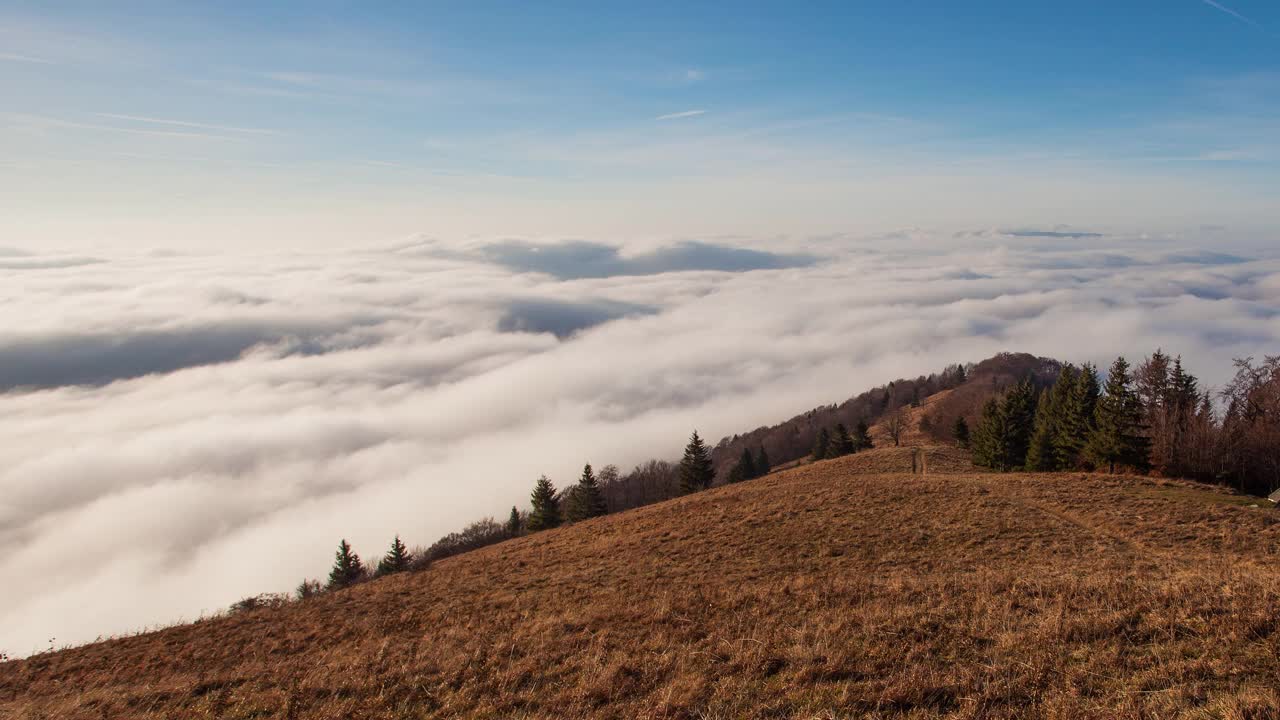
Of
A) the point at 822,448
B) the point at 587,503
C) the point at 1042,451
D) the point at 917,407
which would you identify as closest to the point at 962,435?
the point at 822,448

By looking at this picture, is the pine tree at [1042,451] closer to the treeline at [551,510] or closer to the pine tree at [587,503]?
the treeline at [551,510]

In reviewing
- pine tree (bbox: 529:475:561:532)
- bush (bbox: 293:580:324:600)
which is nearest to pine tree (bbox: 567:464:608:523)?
pine tree (bbox: 529:475:561:532)

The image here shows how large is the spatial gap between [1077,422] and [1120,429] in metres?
4.23

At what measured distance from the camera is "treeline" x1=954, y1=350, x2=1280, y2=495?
34.8 meters

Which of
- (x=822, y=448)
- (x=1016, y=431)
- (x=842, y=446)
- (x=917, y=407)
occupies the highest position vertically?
(x=1016, y=431)

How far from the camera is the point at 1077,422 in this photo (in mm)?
39031

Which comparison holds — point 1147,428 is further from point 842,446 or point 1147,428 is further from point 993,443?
point 842,446

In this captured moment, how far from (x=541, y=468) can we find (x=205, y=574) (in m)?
78.9

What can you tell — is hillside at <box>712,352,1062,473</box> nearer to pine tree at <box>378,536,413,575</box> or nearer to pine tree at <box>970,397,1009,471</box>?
pine tree at <box>970,397,1009,471</box>

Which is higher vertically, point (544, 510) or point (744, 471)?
point (544, 510)

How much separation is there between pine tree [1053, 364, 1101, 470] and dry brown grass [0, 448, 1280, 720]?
22002 mm

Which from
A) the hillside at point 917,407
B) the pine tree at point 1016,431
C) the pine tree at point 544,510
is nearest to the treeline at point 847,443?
the hillside at point 917,407

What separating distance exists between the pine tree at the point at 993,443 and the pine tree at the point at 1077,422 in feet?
11.3

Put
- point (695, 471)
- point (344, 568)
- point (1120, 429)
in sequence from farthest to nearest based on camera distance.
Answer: point (695, 471), point (344, 568), point (1120, 429)
